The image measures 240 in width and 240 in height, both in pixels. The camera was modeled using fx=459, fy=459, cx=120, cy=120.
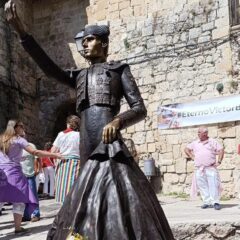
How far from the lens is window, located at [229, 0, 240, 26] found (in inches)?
391

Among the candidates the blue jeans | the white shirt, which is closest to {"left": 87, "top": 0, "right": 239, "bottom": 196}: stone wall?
the blue jeans

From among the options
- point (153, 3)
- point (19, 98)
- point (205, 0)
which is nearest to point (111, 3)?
point (153, 3)

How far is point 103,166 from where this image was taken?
2410 mm

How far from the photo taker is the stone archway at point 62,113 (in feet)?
41.7

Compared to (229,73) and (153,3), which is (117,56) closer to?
(153,3)

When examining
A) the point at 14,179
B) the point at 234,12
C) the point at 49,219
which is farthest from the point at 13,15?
the point at 234,12

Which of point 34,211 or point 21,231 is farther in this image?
point 34,211

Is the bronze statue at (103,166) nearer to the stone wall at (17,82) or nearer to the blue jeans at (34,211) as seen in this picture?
the blue jeans at (34,211)

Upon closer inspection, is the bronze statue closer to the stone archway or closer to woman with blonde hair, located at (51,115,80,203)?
woman with blonde hair, located at (51,115,80,203)

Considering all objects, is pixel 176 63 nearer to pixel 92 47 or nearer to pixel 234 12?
pixel 234 12

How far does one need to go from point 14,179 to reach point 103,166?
292cm

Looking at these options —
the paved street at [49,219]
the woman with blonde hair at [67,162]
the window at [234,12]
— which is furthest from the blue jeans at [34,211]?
the window at [234,12]

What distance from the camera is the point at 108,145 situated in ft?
7.95

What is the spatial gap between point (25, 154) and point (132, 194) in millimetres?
4165
